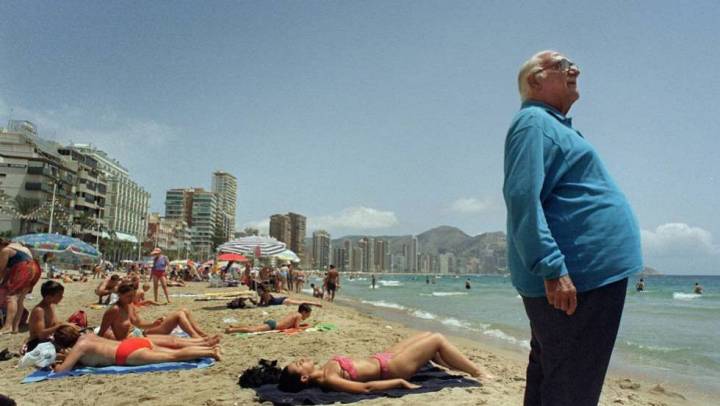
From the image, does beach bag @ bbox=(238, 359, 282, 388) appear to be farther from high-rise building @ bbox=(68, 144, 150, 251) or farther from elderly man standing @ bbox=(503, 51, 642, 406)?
high-rise building @ bbox=(68, 144, 150, 251)

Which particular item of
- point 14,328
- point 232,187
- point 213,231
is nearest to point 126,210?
point 213,231

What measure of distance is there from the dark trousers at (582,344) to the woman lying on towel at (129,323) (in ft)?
17.8

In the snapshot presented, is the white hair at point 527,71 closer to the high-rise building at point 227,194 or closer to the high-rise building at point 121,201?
the high-rise building at point 121,201

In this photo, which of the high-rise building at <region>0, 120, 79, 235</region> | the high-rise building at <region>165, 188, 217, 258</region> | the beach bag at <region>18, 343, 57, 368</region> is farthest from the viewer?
the high-rise building at <region>165, 188, 217, 258</region>

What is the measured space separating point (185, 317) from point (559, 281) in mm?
5764

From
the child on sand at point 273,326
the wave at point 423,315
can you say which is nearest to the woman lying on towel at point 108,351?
the child on sand at point 273,326

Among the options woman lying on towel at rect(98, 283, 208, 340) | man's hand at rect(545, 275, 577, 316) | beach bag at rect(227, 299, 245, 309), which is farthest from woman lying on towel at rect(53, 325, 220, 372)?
beach bag at rect(227, 299, 245, 309)

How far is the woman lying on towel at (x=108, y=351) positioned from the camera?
200 inches

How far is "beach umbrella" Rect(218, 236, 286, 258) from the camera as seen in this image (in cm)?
1416

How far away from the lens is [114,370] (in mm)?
4996

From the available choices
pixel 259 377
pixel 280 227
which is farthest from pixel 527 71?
pixel 280 227

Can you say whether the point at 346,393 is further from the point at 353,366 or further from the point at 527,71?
the point at 527,71

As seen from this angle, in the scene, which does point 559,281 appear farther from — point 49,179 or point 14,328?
point 49,179

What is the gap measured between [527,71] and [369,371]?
3237 mm
